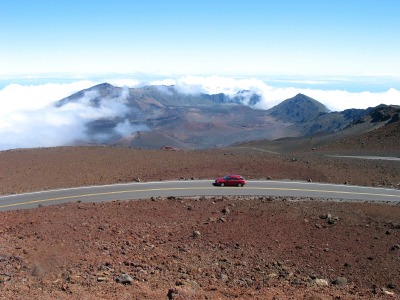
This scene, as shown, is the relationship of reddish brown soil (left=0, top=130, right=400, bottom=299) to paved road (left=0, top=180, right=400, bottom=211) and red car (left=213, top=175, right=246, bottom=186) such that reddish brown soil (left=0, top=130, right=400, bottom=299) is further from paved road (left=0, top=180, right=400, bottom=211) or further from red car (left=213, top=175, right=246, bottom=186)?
red car (left=213, top=175, right=246, bottom=186)

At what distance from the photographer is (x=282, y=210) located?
2416 cm

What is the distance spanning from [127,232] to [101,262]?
3.85m

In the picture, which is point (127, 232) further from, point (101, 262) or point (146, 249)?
point (101, 262)

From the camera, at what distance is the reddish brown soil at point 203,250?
13.7m

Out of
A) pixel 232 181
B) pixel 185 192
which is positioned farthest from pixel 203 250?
pixel 232 181

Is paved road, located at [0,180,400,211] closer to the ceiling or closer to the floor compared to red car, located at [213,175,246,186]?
closer to the floor

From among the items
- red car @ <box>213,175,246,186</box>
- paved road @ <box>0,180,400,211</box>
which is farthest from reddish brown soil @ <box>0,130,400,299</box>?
red car @ <box>213,175,246,186</box>

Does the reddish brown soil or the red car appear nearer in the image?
the reddish brown soil

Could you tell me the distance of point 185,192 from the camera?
3038 cm

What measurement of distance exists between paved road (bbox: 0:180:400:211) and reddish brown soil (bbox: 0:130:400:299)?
8.97 feet

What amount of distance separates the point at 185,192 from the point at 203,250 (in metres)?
12.7

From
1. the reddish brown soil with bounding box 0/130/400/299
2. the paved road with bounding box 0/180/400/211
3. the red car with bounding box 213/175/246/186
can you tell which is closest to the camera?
the reddish brown soil with bounding box 0/130/400/299

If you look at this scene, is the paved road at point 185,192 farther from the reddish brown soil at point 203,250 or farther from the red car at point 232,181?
the reddish brown soil at point 203,250

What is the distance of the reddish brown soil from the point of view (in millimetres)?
13734
